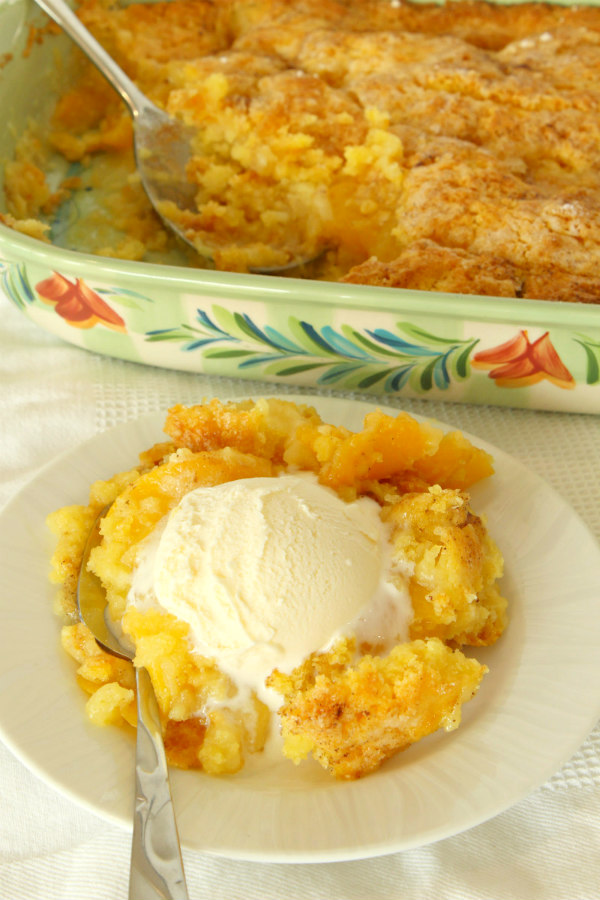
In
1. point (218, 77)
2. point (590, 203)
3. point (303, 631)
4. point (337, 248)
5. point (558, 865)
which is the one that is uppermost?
point (218, 77)

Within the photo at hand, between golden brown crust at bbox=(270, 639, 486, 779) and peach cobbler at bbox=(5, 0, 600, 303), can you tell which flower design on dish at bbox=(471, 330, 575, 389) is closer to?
peach cobbler at bbox=(5, 0, 600, 303)

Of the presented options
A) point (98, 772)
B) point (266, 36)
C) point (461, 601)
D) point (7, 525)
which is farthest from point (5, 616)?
point (266, 36)

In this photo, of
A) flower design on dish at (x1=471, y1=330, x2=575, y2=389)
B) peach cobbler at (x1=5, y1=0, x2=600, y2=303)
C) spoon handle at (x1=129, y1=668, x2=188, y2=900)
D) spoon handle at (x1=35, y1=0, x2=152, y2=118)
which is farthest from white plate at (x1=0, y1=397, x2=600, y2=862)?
spoon handle at (x1=35, y1=0, x2=152, y2=118)

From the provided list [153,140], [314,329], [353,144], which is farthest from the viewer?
[153,140]

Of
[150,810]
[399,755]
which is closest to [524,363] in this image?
[399,755]

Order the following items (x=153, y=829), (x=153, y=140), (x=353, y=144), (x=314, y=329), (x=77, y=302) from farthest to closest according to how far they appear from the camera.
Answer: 1. (x=153, y=140)
2. (x=353, y=144)
3. (x=77, y=302)
4. (x=314, y=329)
5. (x=153, y=829)

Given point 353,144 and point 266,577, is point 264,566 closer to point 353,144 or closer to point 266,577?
point 266,577

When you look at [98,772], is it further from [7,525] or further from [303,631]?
[7,525]
